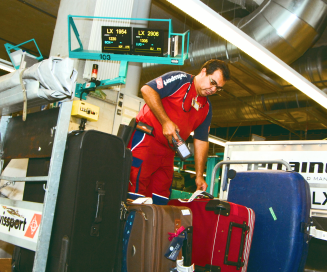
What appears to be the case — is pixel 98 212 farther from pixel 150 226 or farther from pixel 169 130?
pixel 169 130

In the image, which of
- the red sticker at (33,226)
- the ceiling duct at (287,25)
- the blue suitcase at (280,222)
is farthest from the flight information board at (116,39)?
the red sticker at (33,226)

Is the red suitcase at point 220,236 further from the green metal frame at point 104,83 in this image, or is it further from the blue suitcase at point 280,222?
the green metal frame at point 104,83

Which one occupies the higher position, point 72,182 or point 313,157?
point 313,157

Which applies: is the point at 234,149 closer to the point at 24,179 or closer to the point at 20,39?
the point at 24,179

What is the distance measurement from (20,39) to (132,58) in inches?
246

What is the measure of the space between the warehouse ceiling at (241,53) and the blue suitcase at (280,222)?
11.9 ft

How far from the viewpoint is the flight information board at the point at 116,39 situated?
447 centimetres

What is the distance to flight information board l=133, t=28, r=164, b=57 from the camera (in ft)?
14.5

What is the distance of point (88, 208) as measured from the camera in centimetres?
133

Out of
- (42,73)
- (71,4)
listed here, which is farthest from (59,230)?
(71,4)

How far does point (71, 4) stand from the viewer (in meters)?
4.97

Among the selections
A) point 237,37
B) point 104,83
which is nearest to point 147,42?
point 104,83

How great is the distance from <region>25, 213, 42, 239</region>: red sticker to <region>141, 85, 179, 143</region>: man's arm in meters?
0.97

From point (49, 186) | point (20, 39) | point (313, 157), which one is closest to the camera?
point (49, 186)
